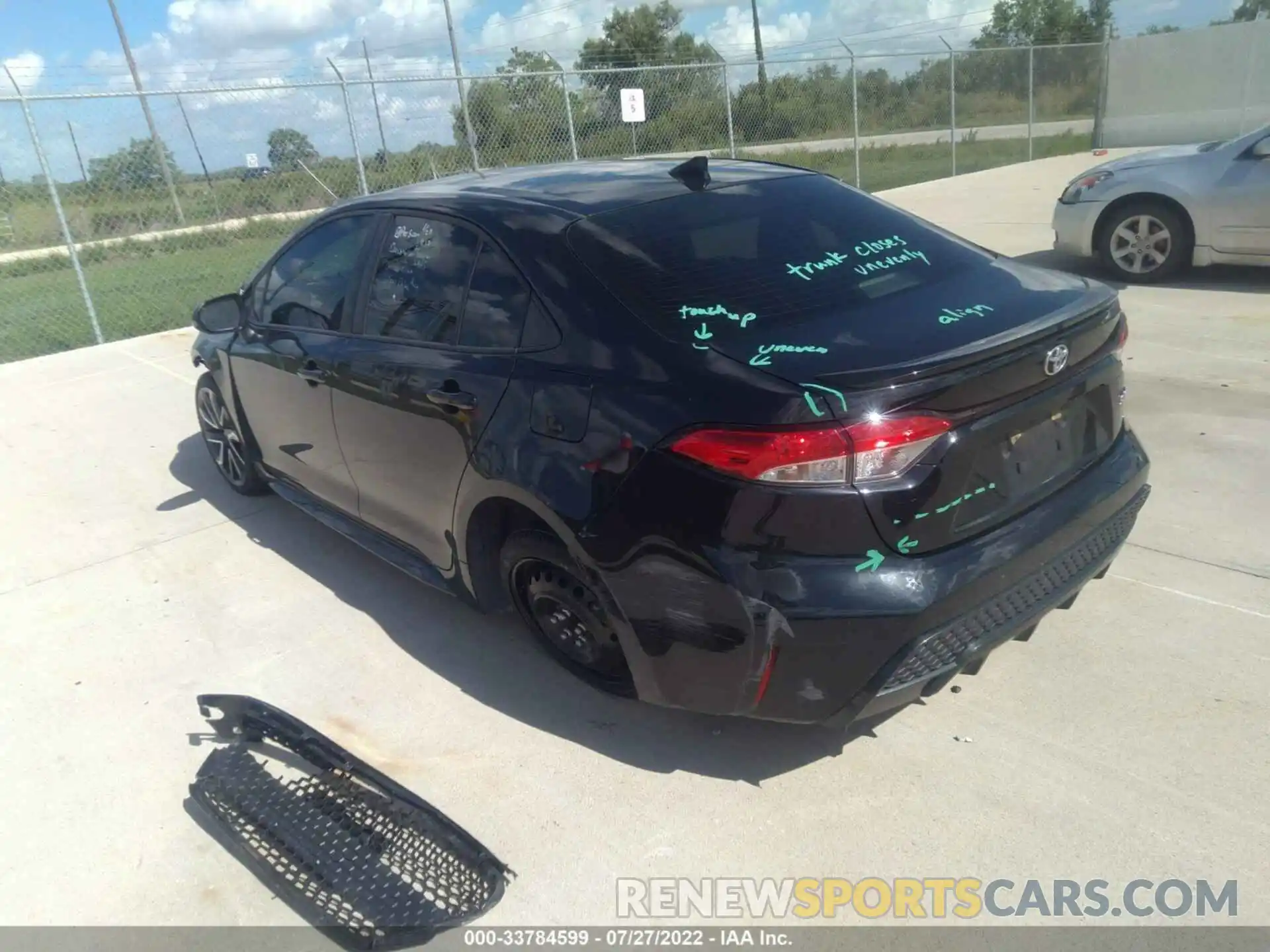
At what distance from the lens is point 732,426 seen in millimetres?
2307

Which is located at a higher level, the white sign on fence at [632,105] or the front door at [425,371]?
the white sign on fence at [632,105]

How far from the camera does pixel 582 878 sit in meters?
2.49

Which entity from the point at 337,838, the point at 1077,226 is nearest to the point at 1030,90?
the point at 1077,226

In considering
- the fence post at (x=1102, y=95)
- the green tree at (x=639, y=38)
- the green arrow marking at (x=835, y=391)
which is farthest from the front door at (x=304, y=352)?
the green tree at (x=639, y=38)

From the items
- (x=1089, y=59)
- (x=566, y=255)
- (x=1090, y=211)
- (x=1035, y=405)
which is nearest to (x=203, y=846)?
(x=566, y=255)

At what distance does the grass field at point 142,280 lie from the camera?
424 inches

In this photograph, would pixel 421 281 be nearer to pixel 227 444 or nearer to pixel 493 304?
pixel 493 304

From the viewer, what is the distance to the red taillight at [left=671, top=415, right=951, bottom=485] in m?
2.24

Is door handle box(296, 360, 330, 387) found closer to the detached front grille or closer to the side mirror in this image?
the side mirror

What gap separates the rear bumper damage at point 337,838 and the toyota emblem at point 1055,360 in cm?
196

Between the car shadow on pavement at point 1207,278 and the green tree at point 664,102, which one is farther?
the green tree at point 664,102

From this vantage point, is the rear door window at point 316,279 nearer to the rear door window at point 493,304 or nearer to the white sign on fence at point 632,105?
the rear door window at point 493,304

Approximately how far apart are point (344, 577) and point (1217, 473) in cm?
401

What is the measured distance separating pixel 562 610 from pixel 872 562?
3.73 feet
